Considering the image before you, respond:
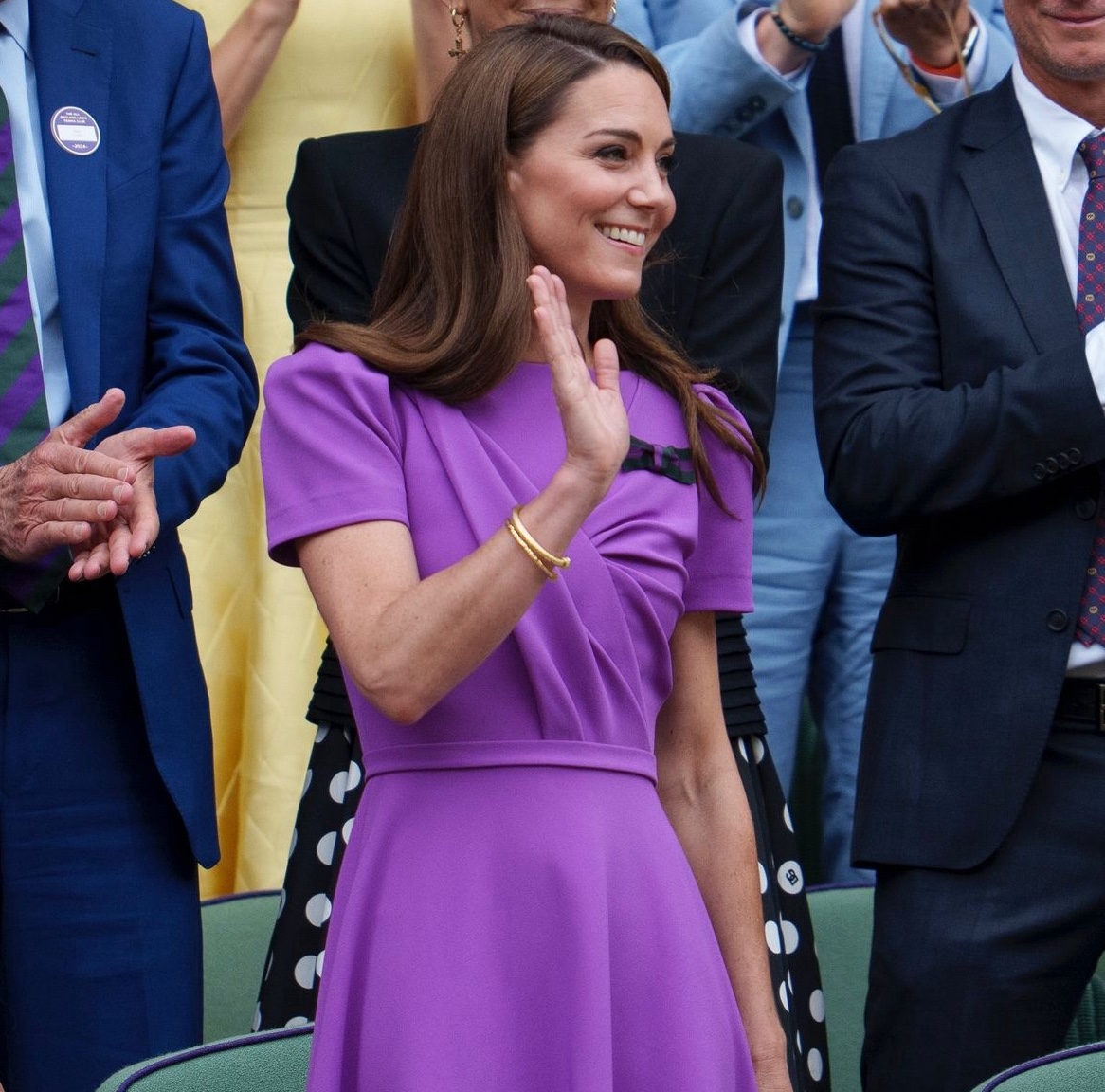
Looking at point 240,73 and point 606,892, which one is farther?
point 240,73

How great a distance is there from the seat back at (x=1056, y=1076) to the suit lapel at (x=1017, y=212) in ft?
3.57

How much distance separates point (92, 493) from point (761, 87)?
1678mm

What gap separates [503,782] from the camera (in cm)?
204

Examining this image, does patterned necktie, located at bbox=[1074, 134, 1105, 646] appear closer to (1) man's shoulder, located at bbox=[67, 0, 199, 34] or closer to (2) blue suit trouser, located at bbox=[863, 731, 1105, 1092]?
(2) blue suit trouser, located at bbox=[863, 731, 1105, 1092]

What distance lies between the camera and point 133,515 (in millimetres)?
2439

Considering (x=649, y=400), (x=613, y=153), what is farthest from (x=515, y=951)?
(x=613, y=153)

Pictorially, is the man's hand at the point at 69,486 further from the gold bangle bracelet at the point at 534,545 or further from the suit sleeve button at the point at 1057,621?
the suit sleeve button at the point at 1057,621

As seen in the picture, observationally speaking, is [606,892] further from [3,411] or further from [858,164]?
[858,164]

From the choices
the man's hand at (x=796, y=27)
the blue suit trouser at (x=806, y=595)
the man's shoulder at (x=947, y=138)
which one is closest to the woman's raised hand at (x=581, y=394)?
the man's shoulder at (x=947, y=138)

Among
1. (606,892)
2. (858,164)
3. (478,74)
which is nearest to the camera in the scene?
(606,892)

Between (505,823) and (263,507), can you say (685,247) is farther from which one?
(505,823)

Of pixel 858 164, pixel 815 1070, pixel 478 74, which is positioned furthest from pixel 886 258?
pixel 815 1070

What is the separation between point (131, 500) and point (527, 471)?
51cm

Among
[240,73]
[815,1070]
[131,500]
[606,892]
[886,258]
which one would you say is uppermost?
[240,73]
